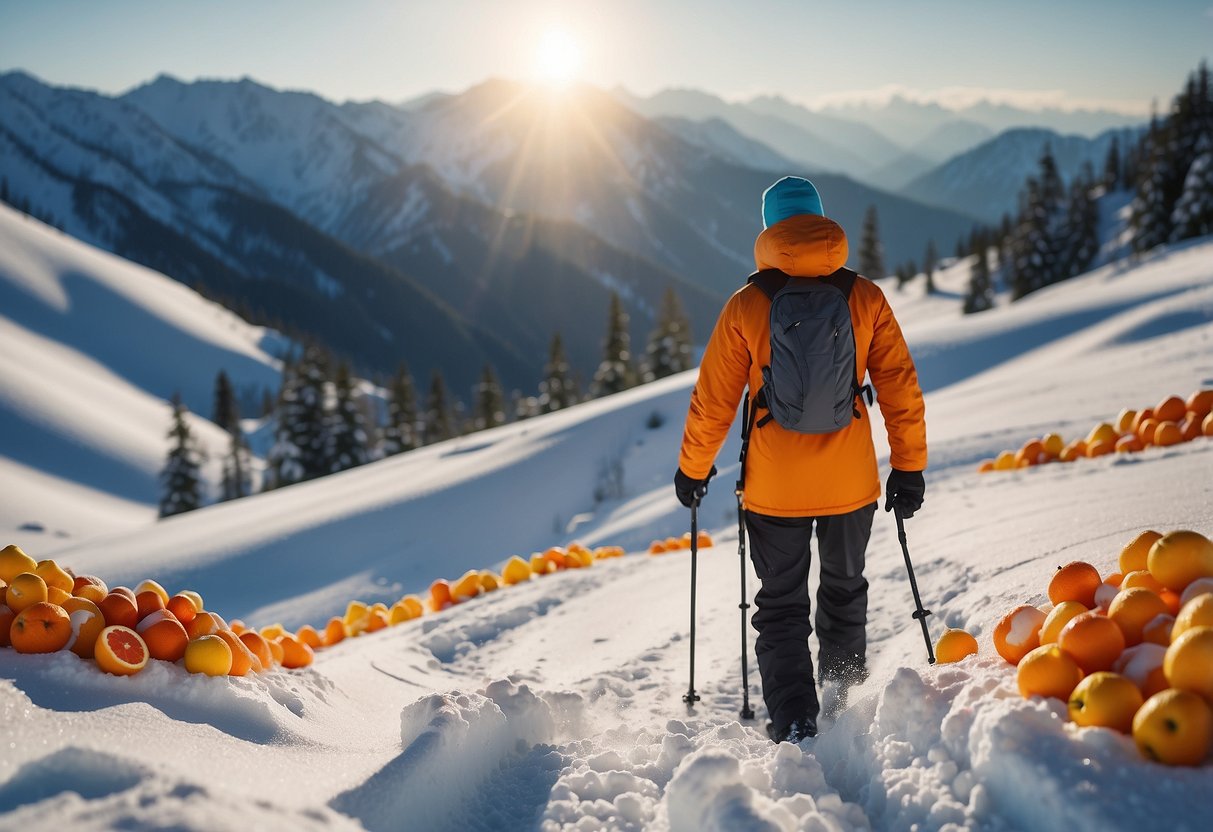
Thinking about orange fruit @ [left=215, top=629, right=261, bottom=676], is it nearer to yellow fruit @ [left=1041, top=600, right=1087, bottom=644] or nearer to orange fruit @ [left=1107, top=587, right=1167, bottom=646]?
yellow fruit @ [left=1041, top=600, right=1087, bottom=644]

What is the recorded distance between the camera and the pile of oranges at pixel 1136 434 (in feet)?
20.9

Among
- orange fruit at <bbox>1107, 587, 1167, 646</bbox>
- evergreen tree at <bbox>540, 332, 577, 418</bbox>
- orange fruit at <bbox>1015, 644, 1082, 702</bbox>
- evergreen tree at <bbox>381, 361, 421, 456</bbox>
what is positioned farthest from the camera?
evergreen tree at <bbox>540, 332, 577, 418</bbox>

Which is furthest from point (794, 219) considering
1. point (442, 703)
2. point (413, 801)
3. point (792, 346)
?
point (413, 801)

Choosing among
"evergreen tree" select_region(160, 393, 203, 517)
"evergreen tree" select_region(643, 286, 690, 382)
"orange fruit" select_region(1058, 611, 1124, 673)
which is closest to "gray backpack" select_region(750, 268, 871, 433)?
"orange fruit" select_region(1058, 611, 1124, 673)

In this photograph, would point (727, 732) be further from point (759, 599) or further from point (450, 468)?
point (450, 468)

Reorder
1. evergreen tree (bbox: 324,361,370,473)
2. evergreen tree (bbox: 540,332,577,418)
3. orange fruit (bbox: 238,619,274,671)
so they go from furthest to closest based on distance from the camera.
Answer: evergreen tree (bbox: 540,332,577,418)
evergreen tree (bbox: 324,361,370,473)
orange fruit (bbox: 238,619,274,671)

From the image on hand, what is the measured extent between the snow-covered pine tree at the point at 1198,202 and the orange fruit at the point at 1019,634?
40293mm

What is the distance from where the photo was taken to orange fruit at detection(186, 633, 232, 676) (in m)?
3.30

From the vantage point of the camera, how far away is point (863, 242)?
48719mm

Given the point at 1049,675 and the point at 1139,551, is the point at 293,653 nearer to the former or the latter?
the point at 1049,675

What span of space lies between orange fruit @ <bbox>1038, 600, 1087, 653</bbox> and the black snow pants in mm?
846

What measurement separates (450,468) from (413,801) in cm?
1387

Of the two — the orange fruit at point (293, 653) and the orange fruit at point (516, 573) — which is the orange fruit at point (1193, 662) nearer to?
the orange fruit at point (293, 653)

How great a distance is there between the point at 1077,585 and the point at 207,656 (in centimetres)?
355
